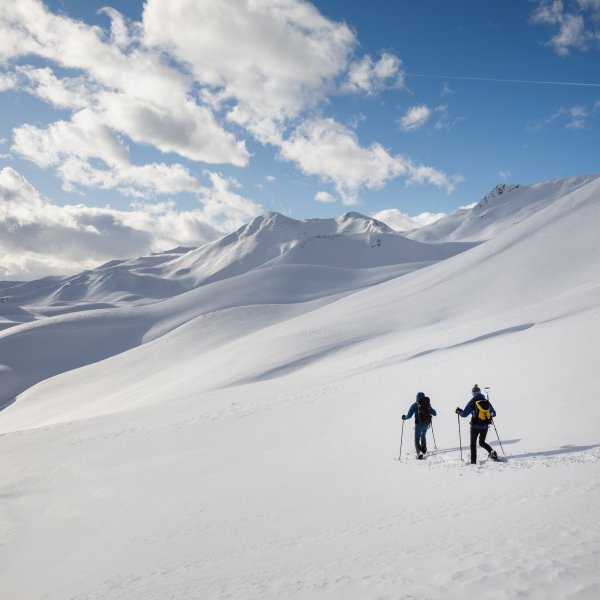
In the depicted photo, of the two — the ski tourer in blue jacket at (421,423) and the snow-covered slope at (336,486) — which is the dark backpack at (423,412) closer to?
the ski tourer in blue jacket at (421,423)

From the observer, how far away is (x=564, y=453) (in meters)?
9.24

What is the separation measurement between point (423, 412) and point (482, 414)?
1.77m

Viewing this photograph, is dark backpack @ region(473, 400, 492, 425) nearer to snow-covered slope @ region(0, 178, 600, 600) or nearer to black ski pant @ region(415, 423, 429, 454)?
snow-covered slope @ region(0, 178, 600, 600)

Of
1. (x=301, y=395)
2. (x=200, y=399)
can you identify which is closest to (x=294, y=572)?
(x=301, y=395)

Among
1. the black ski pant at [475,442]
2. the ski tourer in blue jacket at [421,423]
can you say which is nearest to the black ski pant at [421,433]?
the ski tourer in blue jacket at [421,423]

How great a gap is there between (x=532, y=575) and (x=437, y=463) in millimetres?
Answer: 5831

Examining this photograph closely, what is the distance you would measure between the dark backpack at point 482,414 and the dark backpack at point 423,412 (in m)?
1.49

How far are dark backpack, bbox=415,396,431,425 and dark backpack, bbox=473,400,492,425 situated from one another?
149cm

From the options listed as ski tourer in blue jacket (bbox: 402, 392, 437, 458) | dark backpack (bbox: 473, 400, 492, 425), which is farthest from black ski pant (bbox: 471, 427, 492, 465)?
ski tourer in blue jacket (bbox: 402, 392, 437, 458)

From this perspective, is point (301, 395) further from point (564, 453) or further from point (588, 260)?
point (588, 260)

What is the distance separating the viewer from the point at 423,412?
11.5 metres

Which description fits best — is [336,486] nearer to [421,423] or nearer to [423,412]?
[421,423]

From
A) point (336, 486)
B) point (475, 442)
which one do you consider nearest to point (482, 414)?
point (475, 442)

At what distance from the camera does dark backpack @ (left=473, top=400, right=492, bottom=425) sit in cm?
1002
